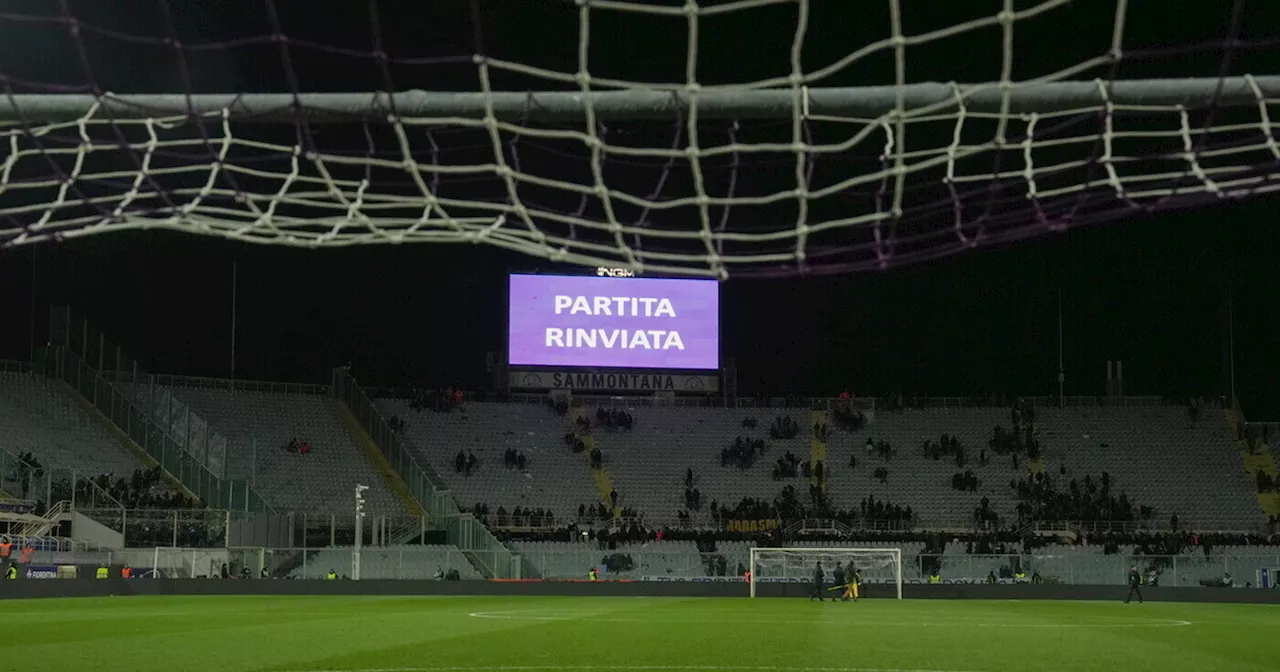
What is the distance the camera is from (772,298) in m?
51.7

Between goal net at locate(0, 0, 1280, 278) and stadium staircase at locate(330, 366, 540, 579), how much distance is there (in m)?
9.58

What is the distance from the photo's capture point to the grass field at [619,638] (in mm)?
13602

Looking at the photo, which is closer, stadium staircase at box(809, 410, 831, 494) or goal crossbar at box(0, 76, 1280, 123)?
goal crossbar at box(0, 76, 1280, 123)

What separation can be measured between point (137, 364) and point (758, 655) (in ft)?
113

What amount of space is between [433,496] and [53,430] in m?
11.1

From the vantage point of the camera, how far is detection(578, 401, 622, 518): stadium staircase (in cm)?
4594

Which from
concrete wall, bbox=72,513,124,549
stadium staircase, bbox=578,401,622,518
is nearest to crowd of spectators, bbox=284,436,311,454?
stadium staircase, bbox=578,401,622,518

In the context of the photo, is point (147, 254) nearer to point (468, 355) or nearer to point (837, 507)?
point (468, 355)

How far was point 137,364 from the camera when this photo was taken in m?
44.2

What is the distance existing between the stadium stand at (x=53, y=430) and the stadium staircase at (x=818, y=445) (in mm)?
21364

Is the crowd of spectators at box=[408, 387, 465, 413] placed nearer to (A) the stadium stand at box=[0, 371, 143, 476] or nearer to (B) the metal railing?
(A) the stadium stand at box=[0, 371, 143, 476]

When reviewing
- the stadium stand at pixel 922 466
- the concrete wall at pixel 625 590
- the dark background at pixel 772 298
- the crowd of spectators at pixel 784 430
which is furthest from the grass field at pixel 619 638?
the crowd of spectators at pixel 784 430

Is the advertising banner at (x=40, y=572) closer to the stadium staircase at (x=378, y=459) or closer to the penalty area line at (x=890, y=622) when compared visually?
the stadium staircase at (x=378, y=459)

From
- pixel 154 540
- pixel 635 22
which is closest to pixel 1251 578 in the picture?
pixel 635 22
